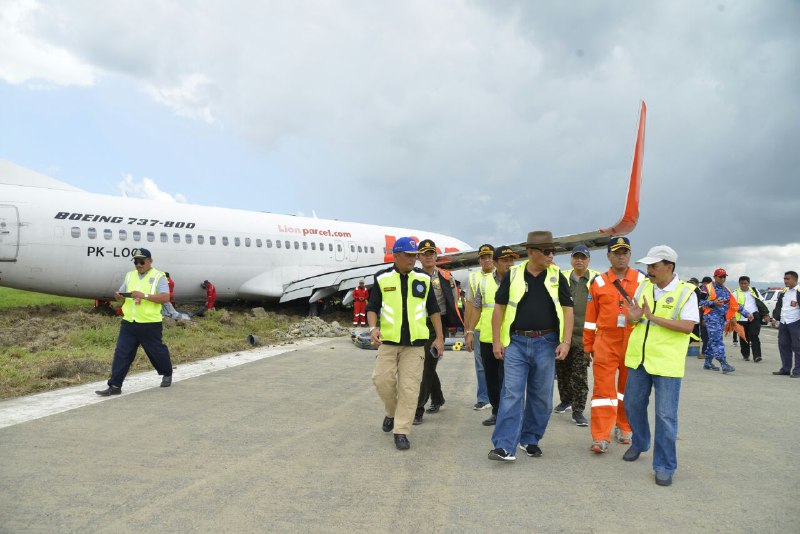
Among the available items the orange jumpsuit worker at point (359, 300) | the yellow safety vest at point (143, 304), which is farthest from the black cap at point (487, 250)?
the orange jumpsuit worker at point (359, 300)

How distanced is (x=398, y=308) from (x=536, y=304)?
1.18m

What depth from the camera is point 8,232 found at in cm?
1172

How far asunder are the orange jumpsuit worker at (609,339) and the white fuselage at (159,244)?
38.5 feet

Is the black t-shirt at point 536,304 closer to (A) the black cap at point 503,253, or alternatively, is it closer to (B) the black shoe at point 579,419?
(A) the black cap at point 503,253

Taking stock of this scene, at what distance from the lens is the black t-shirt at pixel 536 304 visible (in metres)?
4.41

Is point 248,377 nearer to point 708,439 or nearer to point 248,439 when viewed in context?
point 248,439

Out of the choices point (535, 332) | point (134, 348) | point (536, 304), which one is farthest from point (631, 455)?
point (134, 348)

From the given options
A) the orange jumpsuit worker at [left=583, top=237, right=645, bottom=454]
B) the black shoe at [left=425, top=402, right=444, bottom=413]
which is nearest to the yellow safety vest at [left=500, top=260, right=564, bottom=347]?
the orange jumpsuit worker at [left=583, top=237, right=645, bottom=454]

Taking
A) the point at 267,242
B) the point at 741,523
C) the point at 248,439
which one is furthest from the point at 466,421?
the point at 267,242

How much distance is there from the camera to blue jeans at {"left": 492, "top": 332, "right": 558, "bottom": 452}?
14.1 ft

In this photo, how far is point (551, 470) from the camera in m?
4.12

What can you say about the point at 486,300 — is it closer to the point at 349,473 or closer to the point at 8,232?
the point at 349,473

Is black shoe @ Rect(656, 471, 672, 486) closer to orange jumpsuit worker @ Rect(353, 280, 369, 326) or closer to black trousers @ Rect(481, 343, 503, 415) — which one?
black trousers @ Rect(481, 343, 503, 415)

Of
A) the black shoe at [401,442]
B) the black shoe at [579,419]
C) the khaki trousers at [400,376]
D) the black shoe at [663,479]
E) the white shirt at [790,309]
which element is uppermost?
the white shirt at [790,309]
